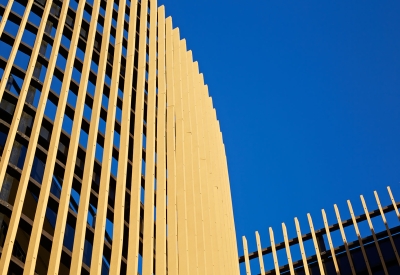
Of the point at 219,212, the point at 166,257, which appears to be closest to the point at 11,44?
the point at 166,257

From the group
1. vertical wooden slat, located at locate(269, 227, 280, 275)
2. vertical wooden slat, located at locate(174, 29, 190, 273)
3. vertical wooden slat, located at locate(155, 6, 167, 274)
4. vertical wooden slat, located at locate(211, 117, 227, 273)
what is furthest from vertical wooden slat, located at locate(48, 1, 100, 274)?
vertical wooden slat, located at locate(269, 227, 280, 275)

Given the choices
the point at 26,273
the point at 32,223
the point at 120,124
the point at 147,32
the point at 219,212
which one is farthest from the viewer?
the point at 147,32

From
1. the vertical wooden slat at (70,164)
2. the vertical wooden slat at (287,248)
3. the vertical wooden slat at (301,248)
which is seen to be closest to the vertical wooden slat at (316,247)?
the vertical wooden slat at (301,248)

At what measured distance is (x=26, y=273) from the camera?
686cm

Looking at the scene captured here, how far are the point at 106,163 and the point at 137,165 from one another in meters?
0.64

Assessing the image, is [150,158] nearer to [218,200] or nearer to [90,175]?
[90,175]

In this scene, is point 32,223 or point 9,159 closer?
point 32,223

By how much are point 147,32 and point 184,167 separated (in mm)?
4501

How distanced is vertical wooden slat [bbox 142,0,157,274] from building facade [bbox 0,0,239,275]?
0.07 feet

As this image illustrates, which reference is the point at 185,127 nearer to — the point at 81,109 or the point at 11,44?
the point at 81,109

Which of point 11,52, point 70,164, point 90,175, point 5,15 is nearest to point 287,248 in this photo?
point 90,175

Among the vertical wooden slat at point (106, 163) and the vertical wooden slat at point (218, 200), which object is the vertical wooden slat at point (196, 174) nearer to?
the vertical wooden slat at point (218, 200)

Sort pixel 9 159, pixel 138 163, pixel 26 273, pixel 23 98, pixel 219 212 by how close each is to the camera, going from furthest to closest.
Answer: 1. pixel 219 212
2. pixel 138 163
3. pixel 23 98
4. pixel 9 159
5. pixel 26 273

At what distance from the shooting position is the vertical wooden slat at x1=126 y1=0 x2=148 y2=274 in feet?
26.6
